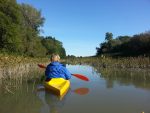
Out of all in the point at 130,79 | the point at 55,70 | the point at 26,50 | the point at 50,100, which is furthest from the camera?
the point at 26,50

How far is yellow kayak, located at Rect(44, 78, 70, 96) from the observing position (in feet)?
30.4

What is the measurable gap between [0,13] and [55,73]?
2035cm

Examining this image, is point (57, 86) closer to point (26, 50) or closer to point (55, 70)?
point (55, 70)

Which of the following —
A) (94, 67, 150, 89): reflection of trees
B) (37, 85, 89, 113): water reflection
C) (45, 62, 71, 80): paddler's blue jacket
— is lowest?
(37, 85, 89, 113): water reflection

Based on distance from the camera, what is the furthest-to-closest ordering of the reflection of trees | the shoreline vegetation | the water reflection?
the shoreline vegetation → the reflection of trees → the water reflection

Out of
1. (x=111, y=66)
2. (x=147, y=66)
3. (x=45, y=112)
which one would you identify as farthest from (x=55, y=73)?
(x=111, y=66)

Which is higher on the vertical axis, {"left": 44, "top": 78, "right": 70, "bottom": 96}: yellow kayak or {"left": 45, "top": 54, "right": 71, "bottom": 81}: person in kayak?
{"left": 45, "top": 54, "right": 71, "bottom": 81}: person in kayak

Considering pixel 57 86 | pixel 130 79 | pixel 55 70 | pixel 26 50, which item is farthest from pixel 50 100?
pixel 26 50

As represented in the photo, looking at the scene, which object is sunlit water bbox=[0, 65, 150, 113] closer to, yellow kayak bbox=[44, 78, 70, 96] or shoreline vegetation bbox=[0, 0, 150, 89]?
yellow kayak bbox=[44, 78, 70, 96]

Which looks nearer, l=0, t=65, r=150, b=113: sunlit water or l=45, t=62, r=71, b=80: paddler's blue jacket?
→ l=0, t=65, r=150, b=113: sunlit water

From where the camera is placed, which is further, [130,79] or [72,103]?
Answer: [130,79]

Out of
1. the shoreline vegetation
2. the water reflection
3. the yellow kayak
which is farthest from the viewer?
the shoreline vegetation

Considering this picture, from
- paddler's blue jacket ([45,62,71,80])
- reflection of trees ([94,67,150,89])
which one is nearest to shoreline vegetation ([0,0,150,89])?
paddler's blue jacket ([45,62,71,80])

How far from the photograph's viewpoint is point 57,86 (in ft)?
31.3
